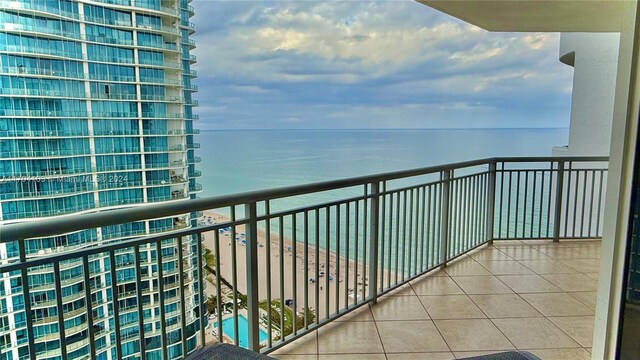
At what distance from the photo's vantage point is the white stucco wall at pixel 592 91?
6582 millimetres

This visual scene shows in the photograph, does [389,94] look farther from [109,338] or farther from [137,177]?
[109,338]

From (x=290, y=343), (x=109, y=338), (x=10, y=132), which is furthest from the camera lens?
(x=10, y=132)

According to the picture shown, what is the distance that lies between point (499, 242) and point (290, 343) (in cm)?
341

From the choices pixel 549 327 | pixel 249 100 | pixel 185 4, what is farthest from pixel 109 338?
pixel 249 100

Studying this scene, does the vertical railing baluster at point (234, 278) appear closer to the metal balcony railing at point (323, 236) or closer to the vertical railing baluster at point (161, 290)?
the metal balcony railing at point (323, 236)

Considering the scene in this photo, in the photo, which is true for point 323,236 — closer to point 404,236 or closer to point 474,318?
point 404,236

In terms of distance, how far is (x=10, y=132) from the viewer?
3.29 meters

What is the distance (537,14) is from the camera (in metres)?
2.93

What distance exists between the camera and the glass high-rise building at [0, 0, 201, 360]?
176 centimetres

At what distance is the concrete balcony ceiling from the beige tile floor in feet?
7.78

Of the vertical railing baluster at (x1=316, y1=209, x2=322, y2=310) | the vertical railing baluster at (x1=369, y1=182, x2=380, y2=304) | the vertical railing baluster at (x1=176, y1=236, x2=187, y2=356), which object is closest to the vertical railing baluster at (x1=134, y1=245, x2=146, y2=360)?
the vertical railing baluster at (x1=176, y1=236, x2=187, y2=356)

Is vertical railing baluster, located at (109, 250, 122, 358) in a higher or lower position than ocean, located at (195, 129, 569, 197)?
lower

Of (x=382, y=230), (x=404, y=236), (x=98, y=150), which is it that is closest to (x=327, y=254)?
(x=382, y=230)

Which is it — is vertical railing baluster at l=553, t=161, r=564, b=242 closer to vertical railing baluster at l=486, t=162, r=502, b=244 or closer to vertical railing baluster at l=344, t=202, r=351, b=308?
vertical railing baluster at l=486, t=162, r=502, b=244
